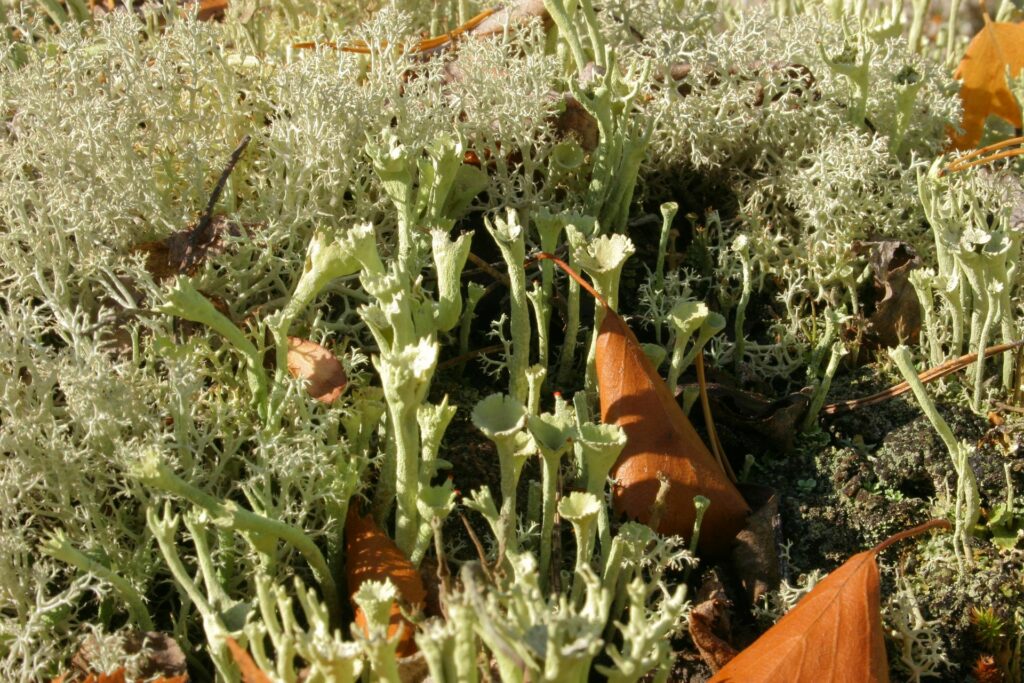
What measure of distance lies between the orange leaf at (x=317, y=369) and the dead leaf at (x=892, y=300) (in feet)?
3.18

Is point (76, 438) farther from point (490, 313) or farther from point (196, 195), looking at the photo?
point (490, 313)

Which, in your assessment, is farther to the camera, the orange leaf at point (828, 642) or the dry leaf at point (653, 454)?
the dry leaf at point (653, 454)

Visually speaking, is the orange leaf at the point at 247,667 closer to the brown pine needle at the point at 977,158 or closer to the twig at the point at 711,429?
the twig at the point at 711,429

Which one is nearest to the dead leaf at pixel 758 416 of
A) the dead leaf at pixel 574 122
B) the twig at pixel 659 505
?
the twig at pixel 659 505

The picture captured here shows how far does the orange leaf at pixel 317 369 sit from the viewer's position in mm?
1433

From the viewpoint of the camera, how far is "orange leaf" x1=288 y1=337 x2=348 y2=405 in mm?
1433

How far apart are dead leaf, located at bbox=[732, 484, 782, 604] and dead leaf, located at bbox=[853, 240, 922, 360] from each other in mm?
521

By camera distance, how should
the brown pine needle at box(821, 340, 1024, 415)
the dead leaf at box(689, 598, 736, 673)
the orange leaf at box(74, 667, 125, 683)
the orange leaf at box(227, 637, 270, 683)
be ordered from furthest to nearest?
the brown pine needle at box(821, 340, 1024, 415), the dead leaf at box(689, 598, 736, 673), the orange leaf at box(74, 667, 125, 683), the orange leaf at box(227, 637, 270, 683)

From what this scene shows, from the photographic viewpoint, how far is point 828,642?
1.21 m

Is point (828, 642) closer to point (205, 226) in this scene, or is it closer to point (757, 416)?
→ point (757, 416)

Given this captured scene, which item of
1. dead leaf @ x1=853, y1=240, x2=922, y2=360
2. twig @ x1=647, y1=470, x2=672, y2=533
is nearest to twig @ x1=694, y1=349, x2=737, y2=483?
twig @ x1=647, y1=470, x2=672, y2=533

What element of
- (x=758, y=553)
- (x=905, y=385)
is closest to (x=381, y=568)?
(x=758, y=553)

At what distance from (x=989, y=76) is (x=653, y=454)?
1506 millimetres

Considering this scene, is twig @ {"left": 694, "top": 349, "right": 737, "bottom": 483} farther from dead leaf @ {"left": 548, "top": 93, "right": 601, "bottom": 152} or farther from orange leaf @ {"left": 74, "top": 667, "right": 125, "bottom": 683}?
orange leaf @ {"left": 74, "top": 667, "right": 125, "bottom": 683}
